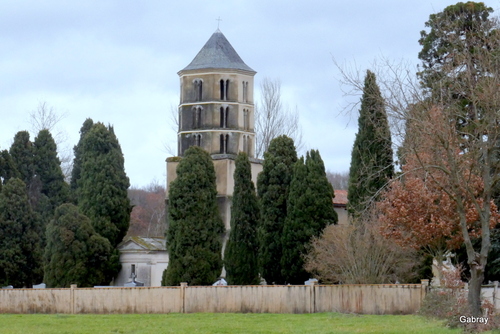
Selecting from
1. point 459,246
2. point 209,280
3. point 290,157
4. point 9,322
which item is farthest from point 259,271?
point 9,322

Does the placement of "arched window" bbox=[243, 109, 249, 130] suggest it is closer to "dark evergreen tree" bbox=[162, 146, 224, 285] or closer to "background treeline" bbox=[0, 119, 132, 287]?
"background treeline" bbox=[0, 119, 132, 287]

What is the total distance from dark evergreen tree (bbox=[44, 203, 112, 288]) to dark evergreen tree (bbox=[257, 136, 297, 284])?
28.6 ft

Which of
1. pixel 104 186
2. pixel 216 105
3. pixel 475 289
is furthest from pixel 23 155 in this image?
pixel 475 289

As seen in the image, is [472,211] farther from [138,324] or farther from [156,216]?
[156,216]

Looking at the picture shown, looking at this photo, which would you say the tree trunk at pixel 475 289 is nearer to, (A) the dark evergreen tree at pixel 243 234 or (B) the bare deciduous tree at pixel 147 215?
(A) the dark evergreen tree at pixel 243 234

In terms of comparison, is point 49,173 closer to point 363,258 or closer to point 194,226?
point 194,226

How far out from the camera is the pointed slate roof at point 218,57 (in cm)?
5484

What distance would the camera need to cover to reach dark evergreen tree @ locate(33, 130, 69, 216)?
54625 mm

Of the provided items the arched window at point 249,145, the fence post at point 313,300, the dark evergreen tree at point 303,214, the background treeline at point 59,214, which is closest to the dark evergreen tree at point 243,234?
the dark evergreen tree at point 303,214

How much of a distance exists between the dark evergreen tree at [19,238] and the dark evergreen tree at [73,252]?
203cm

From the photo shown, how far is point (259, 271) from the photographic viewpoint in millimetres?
43000

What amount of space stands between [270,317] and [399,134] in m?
10.1

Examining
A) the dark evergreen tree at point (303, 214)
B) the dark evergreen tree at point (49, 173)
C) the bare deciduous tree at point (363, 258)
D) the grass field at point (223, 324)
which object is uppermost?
the dark evergreen tree at point (49, 173)

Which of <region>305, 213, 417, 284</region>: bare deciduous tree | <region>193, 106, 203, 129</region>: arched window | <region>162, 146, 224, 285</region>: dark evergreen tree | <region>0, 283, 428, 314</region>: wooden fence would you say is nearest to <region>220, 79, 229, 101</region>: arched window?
<region>193, 106, 203, 129</region>: arched window
